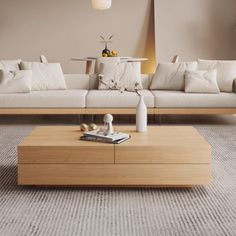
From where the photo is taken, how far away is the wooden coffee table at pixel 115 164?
3.12 m

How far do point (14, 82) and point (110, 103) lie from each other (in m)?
1.22

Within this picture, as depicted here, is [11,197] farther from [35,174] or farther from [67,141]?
[67,141]

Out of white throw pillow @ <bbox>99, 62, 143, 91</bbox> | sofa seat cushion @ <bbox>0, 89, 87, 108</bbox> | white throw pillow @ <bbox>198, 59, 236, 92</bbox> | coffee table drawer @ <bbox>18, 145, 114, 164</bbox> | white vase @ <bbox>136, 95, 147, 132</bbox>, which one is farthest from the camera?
white throw pillow @ <bbox>99, 62, 143, 91</bbox>

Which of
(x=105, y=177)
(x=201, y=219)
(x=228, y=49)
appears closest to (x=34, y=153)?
(x=105, y=177)

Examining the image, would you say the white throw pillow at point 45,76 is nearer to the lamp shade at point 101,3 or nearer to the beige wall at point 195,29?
the lamp shade at point 101,3

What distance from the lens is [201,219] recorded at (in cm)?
269

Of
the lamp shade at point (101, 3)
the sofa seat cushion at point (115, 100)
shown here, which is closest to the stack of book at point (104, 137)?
the sofa seat cushion at point (115, 100)

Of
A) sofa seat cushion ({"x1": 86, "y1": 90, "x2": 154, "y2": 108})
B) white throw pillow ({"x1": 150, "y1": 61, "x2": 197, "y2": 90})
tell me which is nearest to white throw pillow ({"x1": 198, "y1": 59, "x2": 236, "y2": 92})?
white throw pillow ({"x1": 150, "y1": 61, "x2": 197, "y2": 90})

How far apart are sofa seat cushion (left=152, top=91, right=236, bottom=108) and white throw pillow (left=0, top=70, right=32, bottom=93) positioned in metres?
1.61

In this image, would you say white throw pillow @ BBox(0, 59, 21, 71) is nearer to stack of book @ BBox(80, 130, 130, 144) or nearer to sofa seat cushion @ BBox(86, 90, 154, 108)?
sofa seat cushion @ BBox(86, 90, 154, 108)

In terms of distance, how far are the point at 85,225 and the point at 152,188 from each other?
79 cm

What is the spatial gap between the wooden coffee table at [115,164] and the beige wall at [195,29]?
599 centimetres

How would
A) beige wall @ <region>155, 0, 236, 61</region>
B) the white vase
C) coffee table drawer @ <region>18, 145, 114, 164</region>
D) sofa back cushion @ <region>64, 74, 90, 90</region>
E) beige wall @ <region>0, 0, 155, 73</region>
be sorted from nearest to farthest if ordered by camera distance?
coffee table drawer @ <region>18, 145, 114, 164</region>, the white vase, sofa back cushion @ <region>64, 74, 90, 90</region>, beige wall @ <region>155, 0, 236, 61</region>, beige wall @ <region>0, 0, 155, 73</region>

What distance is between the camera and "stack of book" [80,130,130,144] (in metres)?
3.21
